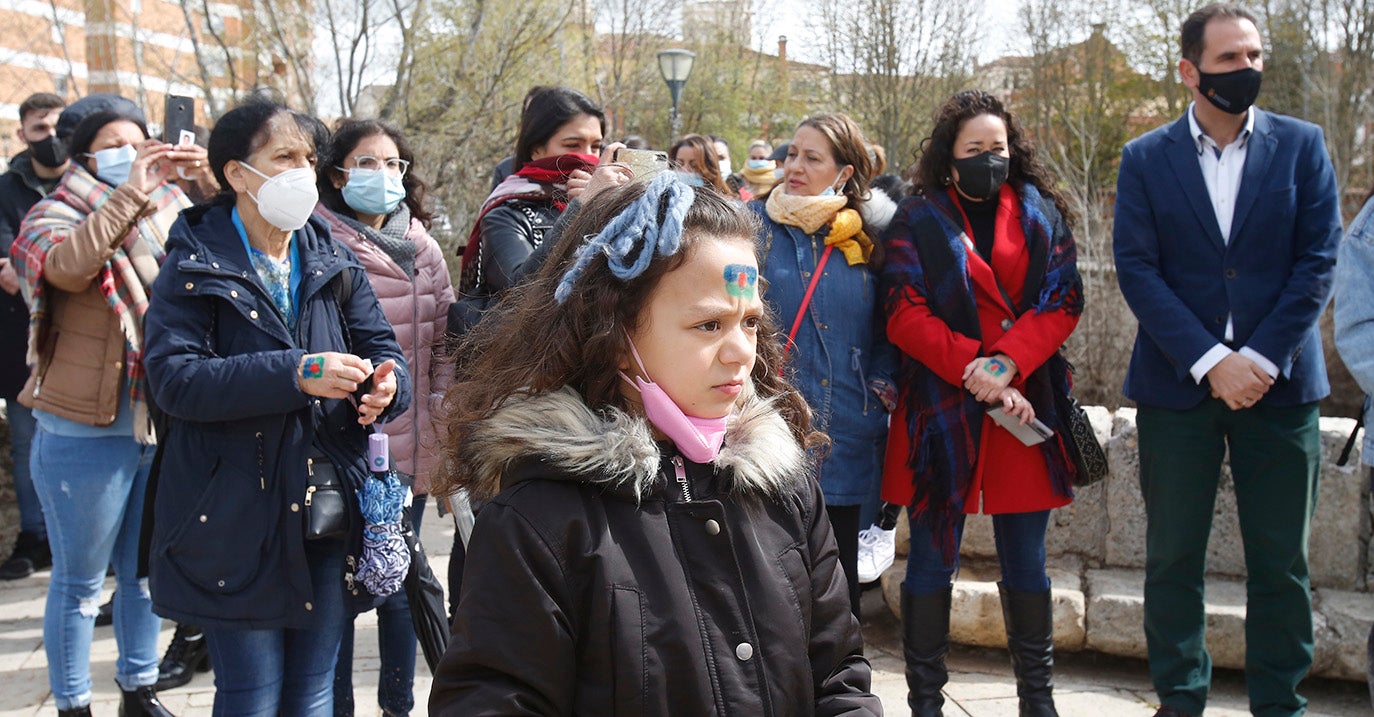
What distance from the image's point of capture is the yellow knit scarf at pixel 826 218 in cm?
382

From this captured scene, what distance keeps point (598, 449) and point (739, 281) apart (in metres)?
0.36

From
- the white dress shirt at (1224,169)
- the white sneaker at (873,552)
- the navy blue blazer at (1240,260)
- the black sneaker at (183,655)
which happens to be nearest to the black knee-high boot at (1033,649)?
the white sneaker at (873,552)

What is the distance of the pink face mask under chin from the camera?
5.89ft

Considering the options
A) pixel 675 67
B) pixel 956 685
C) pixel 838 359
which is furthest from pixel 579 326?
pixel 675 67

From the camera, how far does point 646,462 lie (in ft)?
5.72

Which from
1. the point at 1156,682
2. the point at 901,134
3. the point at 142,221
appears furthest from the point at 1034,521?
the point at 901,134

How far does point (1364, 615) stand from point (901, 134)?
1491cm

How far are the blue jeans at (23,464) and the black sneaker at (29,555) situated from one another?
32mm

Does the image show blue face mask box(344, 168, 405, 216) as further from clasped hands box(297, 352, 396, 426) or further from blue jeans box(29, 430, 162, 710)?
clasped hands box(297, 352, 396, 426)

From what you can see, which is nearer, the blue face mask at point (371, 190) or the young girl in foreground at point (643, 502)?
the young girl in foreground at point (643, 502)

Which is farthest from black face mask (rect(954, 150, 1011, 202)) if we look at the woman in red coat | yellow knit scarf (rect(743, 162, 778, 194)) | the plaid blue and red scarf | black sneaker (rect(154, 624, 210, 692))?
black sneaker (rect(154, 624, 210, 692))

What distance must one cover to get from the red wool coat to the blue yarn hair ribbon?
1989mm

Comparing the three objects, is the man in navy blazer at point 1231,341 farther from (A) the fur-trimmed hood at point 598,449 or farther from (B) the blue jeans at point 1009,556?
(A) the fur-trimmed hood at point 598,449

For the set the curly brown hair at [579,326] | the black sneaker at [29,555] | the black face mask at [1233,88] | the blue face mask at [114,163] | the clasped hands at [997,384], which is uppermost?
the black face mask at [1233,88]
